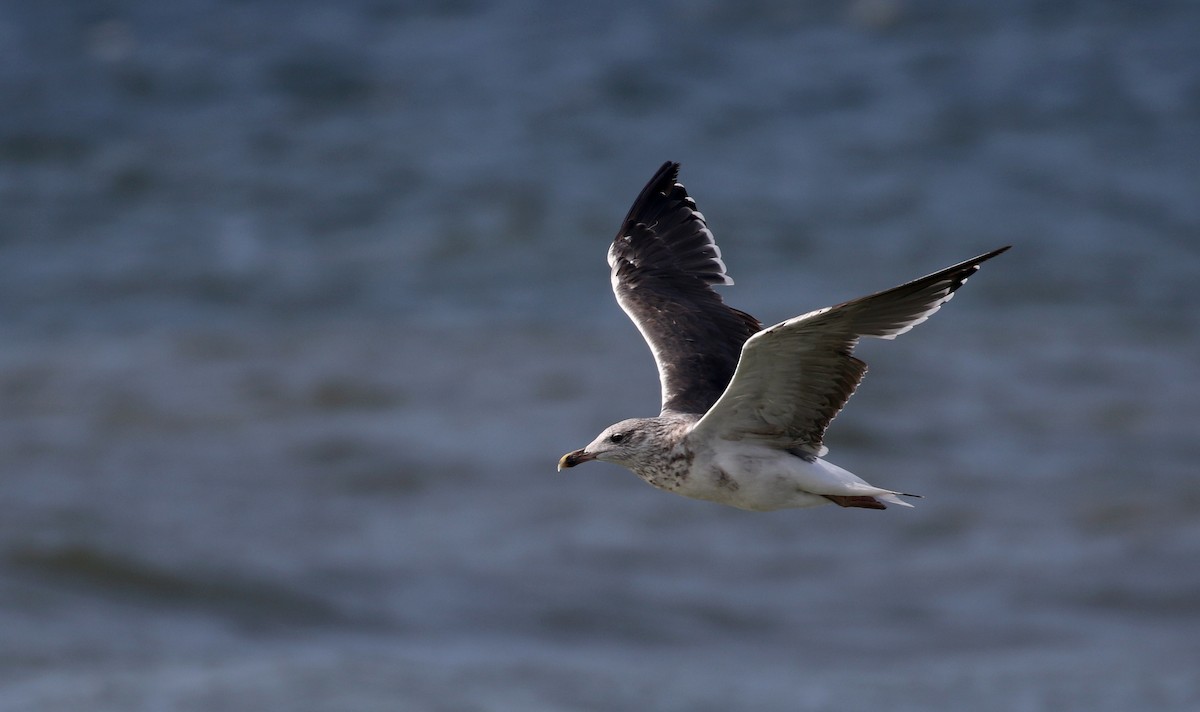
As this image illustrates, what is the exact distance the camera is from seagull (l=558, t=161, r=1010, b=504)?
27.3 ft

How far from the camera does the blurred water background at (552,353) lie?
20.3m

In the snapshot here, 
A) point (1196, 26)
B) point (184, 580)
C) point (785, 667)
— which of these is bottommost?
point (785, 667)

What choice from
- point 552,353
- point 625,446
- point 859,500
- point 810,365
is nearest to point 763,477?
point 859,500

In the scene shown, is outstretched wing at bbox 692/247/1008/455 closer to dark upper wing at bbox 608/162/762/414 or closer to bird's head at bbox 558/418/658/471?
bird's head at bbox 558/418/658/471

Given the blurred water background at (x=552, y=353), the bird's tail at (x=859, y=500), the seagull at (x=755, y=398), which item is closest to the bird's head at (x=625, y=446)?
the seagull at (x=755, y=398)

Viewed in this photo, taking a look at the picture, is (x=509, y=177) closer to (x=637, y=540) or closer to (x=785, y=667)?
(x=637, y=540)

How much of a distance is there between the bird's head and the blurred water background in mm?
9637

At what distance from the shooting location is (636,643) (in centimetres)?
2044

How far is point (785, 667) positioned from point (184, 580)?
763cm

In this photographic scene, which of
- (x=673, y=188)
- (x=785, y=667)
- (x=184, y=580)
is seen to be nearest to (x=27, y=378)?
(x=184, y=580)

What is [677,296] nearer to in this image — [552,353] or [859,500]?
[859,500]

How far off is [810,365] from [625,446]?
50.9 inches

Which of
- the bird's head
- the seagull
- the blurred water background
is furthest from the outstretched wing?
A: the blurred water background

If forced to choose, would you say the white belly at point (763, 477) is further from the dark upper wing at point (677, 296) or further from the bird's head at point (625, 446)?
the dark upper wing at point (677, 296)
